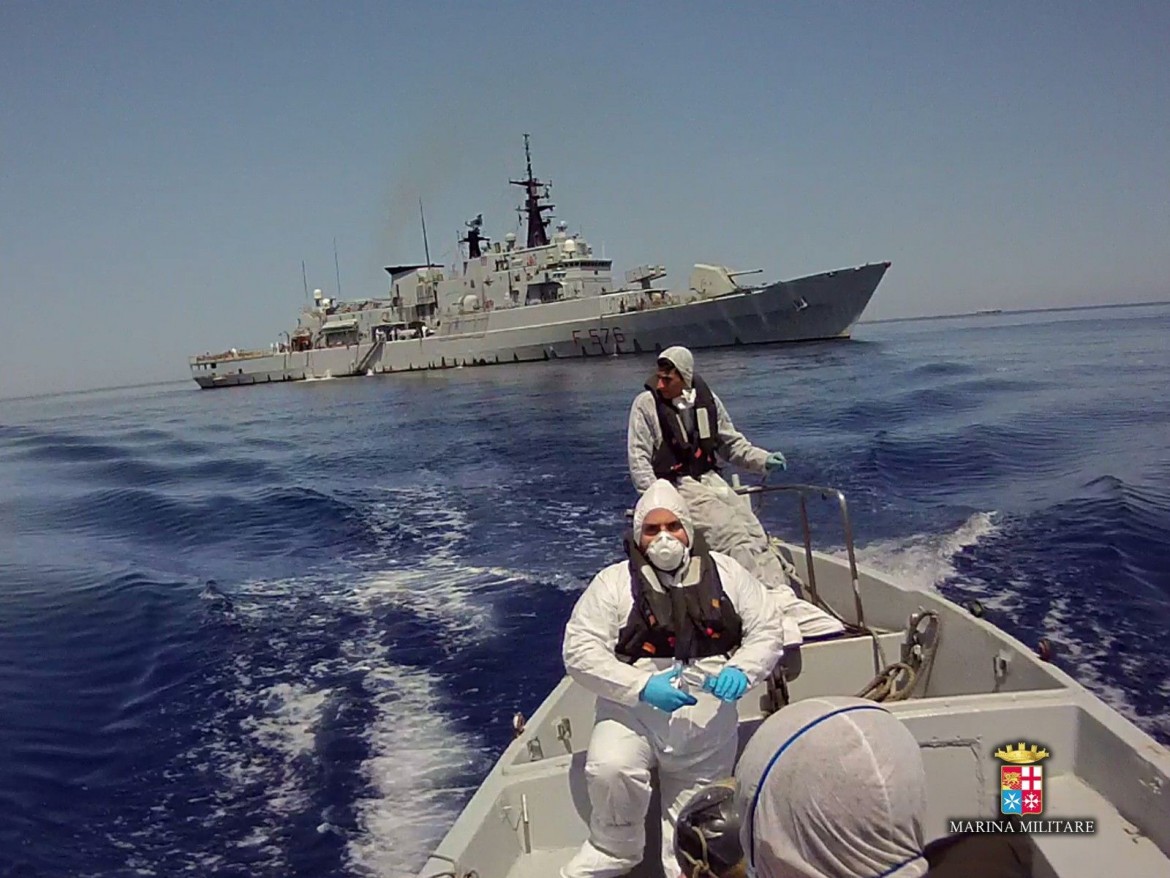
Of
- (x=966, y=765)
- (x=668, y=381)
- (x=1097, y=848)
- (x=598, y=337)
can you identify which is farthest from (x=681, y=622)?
(x=598, y=337)

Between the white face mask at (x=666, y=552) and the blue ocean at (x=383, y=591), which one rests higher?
the white face mask at (x=666, y=552)

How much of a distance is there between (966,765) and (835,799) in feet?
9.46

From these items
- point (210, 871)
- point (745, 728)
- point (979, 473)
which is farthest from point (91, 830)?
point (979, 473)

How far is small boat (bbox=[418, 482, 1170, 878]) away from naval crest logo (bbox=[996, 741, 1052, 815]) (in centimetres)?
1

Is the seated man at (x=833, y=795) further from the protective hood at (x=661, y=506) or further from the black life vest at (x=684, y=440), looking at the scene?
the black life vest at (x=684, y=440)

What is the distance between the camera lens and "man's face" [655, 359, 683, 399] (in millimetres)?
5246

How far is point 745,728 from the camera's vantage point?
4.11 meters

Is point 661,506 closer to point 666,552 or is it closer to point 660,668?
point 666,552

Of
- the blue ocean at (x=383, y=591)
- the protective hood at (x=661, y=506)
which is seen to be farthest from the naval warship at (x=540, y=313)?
the protective hood at (x=661, y=506)

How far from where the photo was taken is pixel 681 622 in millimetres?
3227

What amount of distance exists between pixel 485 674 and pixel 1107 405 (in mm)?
18524

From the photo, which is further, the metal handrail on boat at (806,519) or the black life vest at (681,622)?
the metal handrail on boat at (806,519)

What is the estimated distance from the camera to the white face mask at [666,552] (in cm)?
320

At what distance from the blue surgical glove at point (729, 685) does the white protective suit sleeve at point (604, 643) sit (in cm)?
27
